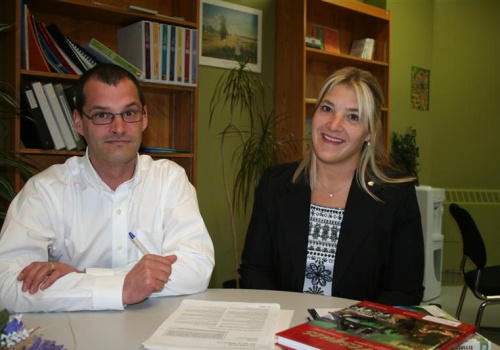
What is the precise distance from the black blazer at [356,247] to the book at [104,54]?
1.32 metres

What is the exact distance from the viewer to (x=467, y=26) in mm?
5875

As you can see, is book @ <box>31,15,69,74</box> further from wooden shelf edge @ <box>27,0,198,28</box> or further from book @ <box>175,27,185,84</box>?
book @ <box>175,27,185,84</box>

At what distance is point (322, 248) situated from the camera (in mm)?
1983

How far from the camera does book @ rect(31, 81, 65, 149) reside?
2.60 meters

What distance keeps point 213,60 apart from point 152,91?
2.08 ft

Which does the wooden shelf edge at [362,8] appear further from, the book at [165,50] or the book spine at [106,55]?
the book spine at [106,55]

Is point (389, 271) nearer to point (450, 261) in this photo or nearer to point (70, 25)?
point (70, 25)

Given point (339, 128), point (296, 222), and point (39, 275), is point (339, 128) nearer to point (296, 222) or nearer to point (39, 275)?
point (296, 222)

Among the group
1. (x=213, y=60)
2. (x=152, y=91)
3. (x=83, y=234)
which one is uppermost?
(x=213, y=60)

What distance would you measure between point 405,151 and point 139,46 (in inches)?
122

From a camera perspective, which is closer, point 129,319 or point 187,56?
point 129,319

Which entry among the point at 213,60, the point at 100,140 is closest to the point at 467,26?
the point at 213,60

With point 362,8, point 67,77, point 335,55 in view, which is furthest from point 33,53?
point 362,8

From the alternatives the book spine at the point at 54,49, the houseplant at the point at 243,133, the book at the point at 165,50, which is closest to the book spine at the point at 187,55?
the book at the point at 165,50
